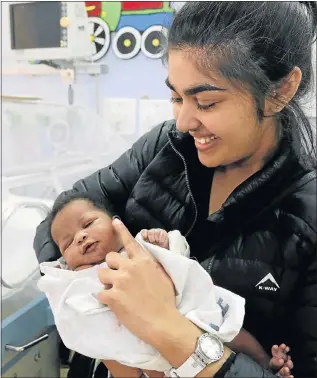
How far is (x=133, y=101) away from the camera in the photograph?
1604 mm

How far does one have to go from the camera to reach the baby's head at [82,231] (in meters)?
1.02

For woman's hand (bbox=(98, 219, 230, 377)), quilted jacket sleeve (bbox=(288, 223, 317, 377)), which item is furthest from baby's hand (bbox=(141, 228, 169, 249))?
quilted jacket sleeve (bbox=(288, 223, 317, 377))

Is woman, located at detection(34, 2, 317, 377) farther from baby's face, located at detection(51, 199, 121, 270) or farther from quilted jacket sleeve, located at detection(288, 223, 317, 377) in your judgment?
baby's face, located at detection(51, 199, 121, 270)

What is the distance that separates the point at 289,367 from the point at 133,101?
109cm

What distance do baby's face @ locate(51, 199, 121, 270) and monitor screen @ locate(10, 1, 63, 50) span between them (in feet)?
2.69

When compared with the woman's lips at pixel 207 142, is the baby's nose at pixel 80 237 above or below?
below

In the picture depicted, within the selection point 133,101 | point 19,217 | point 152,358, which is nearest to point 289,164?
point 152,358

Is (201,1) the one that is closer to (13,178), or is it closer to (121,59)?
(121,59)

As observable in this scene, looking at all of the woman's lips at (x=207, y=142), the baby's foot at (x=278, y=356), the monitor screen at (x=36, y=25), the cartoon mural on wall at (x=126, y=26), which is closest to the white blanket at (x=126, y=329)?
the baby's foot at (x=278, y=356)

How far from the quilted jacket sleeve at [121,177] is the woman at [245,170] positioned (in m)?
0.03

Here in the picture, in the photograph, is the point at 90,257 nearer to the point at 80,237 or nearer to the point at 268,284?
the point at 80,237

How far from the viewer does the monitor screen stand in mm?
1568

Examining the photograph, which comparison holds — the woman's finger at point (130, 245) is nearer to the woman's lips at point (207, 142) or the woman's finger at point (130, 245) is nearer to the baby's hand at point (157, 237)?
the baby's hand at point (157, 237)

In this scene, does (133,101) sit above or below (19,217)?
above
